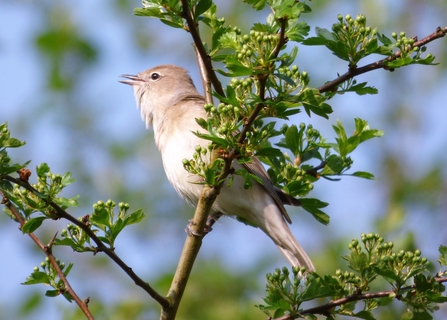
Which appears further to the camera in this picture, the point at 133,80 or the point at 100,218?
the point at 133,80

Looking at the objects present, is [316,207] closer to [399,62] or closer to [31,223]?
[399,62]

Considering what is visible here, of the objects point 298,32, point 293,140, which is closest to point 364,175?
point 293,140

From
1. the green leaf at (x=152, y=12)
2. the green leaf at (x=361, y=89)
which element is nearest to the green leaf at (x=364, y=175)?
the green leaf at (x=361, y=89)

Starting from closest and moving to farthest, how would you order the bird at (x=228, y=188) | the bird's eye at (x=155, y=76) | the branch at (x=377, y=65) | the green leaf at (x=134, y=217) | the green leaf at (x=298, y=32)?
the green leaf at (x=298, y=32)
the branch at (x=377, y=65)
the green leaf at (x=134, y=217)
the bird at (x=228, y=188)
the bird's eye at (x=155, y=76)

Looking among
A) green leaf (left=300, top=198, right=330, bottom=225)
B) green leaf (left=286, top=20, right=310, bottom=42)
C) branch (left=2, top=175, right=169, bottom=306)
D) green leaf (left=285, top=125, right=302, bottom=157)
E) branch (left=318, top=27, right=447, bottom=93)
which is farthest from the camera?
green leaf (left=300, top=198, right=330, bottom=225)

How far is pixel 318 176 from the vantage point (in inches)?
158

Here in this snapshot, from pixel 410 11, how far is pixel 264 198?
6829 millimetres

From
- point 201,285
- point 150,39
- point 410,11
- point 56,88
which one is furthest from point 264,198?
point 410,11

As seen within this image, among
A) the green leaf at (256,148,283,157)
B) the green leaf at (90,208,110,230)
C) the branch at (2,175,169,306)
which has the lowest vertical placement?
the branch at (2,175,169,306)

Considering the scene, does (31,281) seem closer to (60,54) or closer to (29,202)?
(29,202)

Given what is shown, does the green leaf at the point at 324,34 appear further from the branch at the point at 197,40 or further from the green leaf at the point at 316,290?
the green leaf at the point at 316,290

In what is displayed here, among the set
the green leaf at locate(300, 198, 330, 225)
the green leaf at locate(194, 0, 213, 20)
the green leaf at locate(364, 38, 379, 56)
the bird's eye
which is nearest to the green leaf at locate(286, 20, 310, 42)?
the green leaf at locate(364, 38, 379, 56)

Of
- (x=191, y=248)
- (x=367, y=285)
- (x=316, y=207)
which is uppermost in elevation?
(x=316, y=207)

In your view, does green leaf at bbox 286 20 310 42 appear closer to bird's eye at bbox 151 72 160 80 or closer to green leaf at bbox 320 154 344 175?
green leaf at bbox 320 154 344 175
